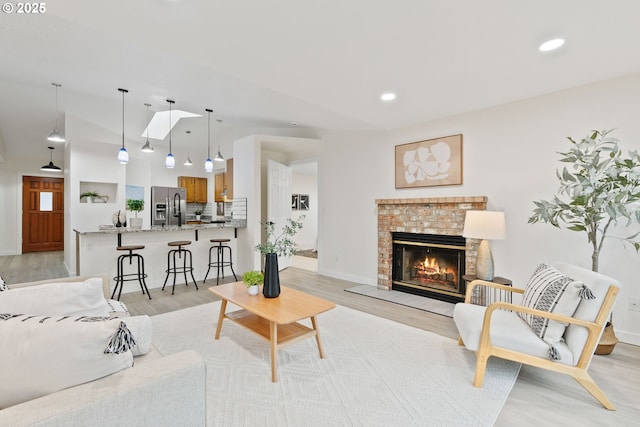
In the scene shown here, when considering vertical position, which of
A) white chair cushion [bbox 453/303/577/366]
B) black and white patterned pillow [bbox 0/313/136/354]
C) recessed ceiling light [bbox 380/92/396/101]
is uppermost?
recessed ceiling light [bbox 380/92/396/101]

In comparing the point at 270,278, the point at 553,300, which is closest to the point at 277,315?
the point at 270,278

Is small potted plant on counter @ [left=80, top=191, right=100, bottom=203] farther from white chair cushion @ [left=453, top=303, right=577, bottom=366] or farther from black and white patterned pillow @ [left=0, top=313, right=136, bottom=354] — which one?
white chair cushion @ [left=453, top=303, right=577, bottom=366]

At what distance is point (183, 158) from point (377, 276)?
642cm

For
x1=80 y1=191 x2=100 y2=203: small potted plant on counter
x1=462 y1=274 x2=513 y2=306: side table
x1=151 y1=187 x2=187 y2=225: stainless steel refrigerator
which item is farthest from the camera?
x1=151 y1=187 x2=187 y2=225: stainless steel refrigerator

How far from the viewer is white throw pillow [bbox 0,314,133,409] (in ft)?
3.33

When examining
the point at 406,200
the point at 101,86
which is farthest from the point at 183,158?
the point at 406,200

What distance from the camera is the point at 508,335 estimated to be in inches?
84.4

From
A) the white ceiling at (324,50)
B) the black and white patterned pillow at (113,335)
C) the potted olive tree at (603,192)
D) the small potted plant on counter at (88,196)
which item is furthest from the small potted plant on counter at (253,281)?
the small potted plant on counter at (88,196)

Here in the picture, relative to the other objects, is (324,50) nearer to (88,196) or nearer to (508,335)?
(508,335)

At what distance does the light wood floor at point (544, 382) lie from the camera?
186 centimetres

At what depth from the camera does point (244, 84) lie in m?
3.22

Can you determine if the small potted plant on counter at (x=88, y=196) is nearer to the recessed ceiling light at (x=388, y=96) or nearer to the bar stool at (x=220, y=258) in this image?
the bar stool at (x=220, y=258)

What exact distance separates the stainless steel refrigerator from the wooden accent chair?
23.8ft

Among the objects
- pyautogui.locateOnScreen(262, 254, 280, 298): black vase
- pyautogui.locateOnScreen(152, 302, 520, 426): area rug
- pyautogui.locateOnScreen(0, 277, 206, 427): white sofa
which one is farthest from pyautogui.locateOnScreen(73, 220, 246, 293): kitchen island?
pyautogui.locateOnScreen(0, 277, 206, 427): white sofa
